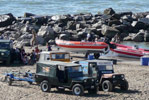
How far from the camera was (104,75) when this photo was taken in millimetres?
18281

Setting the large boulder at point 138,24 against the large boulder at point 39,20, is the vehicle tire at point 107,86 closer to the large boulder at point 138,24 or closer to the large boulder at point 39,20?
the large boulder at point 138,24

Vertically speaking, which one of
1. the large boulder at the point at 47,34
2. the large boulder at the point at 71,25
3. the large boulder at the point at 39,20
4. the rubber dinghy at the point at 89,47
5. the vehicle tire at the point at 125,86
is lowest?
the vehicle tire at the point at 125,86

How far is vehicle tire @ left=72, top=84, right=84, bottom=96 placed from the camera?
55.7 feet

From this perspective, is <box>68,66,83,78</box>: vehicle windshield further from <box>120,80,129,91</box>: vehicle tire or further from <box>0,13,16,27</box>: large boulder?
<box>0,13,16,27</box>: large boulder

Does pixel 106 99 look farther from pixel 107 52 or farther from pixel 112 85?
pixel 107 52

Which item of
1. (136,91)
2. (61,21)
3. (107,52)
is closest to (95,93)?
(136,91)

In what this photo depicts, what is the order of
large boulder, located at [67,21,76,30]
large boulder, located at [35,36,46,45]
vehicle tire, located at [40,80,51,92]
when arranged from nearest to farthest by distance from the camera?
vehicle tire, located at [40,80,51,92]
large boulder, located at [35,36,46,45]
large boulder, located at [67,21,76,30]

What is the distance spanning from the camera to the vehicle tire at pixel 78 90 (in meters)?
17.0

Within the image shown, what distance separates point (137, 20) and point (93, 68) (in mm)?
32031

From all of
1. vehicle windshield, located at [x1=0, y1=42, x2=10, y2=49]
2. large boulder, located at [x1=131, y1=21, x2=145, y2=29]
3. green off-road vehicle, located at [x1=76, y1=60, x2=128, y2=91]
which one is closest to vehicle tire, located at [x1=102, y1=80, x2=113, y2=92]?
green off-road vehicle, located at [x1=76, y1=60, x2=128, y2=91]

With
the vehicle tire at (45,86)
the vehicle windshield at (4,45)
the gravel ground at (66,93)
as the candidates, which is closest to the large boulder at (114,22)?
the vehicle windshield at (4,45)

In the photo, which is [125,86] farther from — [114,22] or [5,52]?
[114,22]

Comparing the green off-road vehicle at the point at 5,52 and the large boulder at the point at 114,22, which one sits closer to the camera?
the green off-road vehicle at the point at 5,52

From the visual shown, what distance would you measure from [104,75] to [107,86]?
1.68 ft
